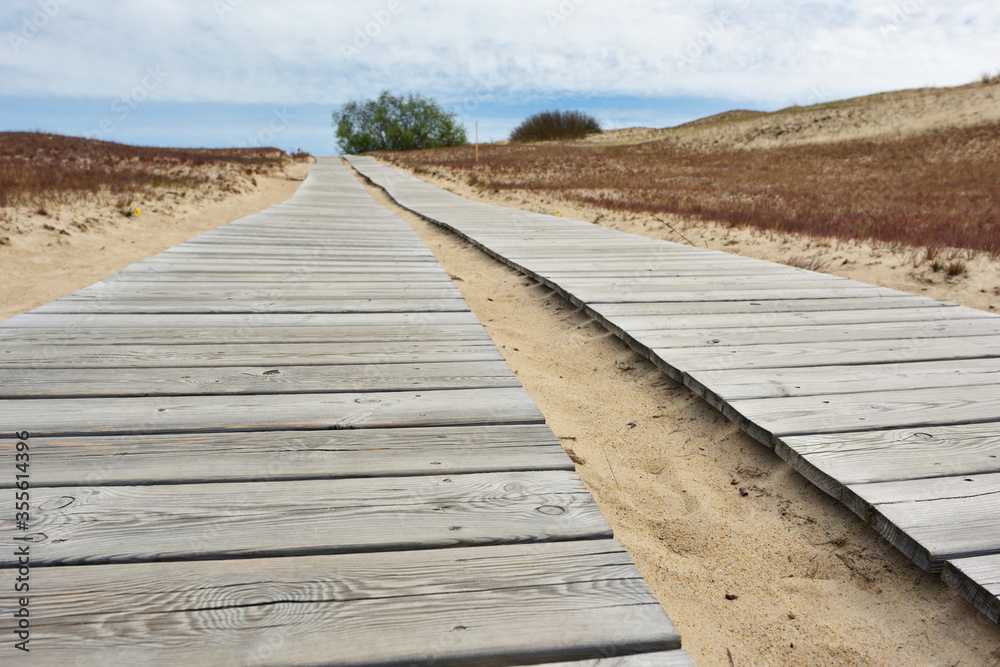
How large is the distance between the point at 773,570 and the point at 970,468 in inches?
26.7

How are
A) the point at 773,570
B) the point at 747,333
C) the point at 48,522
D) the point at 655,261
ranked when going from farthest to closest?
1. the point at 655,261
2. the point at 747,333
3. the point at 773,570
4. the point at 48,522

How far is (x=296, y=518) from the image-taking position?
131 cm

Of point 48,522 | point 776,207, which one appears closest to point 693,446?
point 48,522

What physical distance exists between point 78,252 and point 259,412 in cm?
694

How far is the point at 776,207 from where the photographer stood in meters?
11.4

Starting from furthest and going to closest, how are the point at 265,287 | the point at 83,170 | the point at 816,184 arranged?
the point at 816,184
the point at 83,170
the point at 265,287

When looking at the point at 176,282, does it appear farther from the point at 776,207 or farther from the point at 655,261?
the point at 776,207

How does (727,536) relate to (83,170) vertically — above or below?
below

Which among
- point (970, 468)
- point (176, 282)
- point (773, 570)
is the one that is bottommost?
point (773, 570)

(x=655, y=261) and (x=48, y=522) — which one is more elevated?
(x=655, y=261)

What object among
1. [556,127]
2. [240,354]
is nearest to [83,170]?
[240,354]

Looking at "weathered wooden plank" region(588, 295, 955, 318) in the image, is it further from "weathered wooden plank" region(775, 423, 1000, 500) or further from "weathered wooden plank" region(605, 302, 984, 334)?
"weathered wooden plank" region(775, 423, 1000, 500)

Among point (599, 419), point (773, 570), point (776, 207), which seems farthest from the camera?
point (776, 207)

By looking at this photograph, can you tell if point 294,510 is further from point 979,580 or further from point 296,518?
point 979,580
